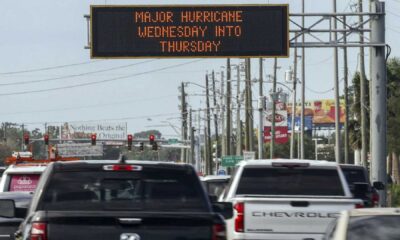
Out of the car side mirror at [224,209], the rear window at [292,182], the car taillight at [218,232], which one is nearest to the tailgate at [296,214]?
the rear window at [292,182]

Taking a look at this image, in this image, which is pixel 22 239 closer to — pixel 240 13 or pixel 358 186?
pixel 358 186

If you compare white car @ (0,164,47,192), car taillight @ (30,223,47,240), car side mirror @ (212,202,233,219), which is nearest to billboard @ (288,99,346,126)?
white car @ (0,164,47,192)

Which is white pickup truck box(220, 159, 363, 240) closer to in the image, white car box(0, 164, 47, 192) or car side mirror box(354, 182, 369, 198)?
white car box(0, 164, 47, 192)

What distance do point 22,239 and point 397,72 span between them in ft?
184

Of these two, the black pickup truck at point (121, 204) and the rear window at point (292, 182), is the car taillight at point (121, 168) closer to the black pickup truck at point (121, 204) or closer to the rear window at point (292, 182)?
the black pickup truck at point (121, 204)

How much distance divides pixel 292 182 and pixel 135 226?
298 inches

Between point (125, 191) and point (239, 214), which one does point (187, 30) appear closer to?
point (239, 214)

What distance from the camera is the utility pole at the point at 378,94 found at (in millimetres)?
36750

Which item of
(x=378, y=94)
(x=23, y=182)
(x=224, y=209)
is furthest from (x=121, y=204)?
(x=378, y=94)

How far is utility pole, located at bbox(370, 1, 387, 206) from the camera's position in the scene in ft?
121

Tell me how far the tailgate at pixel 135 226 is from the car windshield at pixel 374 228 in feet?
4.49

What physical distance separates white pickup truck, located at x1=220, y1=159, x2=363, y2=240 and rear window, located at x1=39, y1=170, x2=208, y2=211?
18.1 feet

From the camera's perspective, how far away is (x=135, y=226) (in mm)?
10742

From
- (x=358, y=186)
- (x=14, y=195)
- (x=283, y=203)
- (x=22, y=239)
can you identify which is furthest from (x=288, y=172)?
(x=22, y=239)
